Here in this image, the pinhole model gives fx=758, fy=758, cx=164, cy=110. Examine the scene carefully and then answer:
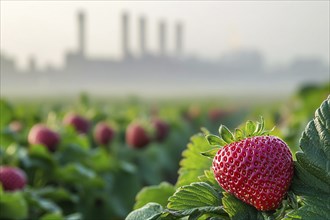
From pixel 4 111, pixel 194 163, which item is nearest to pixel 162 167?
pixel 4 111

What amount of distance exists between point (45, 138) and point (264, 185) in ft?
10.8

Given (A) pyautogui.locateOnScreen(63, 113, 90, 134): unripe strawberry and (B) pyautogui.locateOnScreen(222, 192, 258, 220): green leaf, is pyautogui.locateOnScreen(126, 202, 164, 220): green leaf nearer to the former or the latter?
(B) pyautogui.locateOnScreen(222, 192, 258, 220): green leaf

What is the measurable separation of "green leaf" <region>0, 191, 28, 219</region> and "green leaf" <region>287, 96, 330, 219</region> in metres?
1.80

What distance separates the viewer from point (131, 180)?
5.47 m

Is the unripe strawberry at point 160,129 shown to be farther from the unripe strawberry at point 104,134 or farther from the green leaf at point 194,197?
the green leaf at point 194,197

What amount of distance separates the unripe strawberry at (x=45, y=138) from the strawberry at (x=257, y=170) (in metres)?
3.23

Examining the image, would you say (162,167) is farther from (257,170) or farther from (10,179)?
(257,170)

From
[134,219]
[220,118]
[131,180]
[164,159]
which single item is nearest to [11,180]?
[134,219]

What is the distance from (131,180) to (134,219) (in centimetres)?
416

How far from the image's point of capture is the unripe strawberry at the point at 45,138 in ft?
14.7

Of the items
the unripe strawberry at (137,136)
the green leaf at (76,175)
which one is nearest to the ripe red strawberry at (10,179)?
the green leaf at (76,175)

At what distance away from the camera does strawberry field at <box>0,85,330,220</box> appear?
4.20 ft

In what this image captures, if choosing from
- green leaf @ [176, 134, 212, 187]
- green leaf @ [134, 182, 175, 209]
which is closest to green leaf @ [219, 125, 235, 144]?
green leaf @ [176, 134, 212, 187]

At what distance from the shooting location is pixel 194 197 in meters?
1.30
